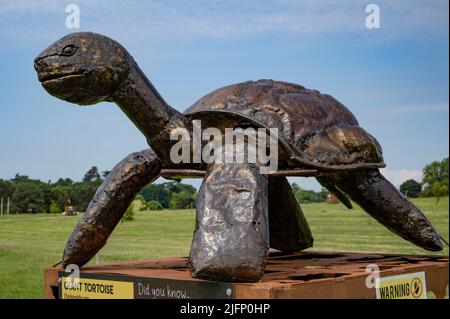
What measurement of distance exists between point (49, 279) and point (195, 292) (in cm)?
159

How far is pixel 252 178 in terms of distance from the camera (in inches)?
163

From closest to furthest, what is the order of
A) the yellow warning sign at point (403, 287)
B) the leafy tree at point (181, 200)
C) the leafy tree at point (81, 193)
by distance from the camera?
the yellow warning sign at point (403, 287) < the leafy tree at point (81, 193) < the leafy tree at point (181, 200)

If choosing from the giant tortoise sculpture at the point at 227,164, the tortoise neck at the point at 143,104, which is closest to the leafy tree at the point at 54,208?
the giant tortoise sculpture at the point at 227,164

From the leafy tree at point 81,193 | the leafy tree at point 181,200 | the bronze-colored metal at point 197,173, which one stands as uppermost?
the bronze-colored metal at point 197,173

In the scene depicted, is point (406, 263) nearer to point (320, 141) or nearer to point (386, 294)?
point (386, 294)

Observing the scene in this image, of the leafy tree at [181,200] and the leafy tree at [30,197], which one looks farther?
the leafy tree at [181,200]

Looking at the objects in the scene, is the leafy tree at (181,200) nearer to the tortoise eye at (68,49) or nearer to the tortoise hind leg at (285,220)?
the tortoise hind leg at (285,220)

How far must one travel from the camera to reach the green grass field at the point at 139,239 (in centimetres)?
789

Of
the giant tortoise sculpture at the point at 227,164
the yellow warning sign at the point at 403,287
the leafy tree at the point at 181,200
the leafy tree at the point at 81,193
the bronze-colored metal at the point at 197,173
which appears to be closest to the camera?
the giant tortoise sculpture at the point at 227,164

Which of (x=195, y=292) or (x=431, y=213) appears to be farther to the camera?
(x=431, y=213)

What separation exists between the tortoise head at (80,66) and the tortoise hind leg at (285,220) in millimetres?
2144

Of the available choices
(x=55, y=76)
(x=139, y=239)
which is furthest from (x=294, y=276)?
(x=139, y=239)

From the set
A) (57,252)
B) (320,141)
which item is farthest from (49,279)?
(57,252)

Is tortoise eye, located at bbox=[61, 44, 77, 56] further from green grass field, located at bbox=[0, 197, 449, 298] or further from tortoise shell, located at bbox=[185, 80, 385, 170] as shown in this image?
green grass field, located at bbox=[0, 197, 449, 298]
